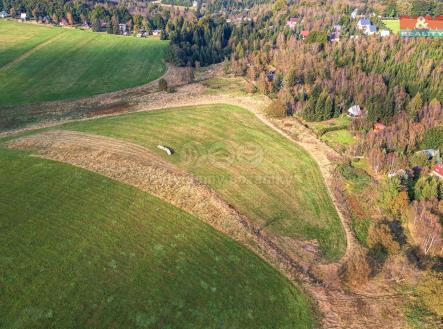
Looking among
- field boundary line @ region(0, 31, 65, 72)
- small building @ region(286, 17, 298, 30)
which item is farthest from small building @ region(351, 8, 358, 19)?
field boundary line @ region(0, 31, 65, 72)

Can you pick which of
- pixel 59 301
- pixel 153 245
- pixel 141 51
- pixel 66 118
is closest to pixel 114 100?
pixel 66 118

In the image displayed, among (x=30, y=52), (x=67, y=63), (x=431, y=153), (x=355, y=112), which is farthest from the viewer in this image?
(x=30, y=52)

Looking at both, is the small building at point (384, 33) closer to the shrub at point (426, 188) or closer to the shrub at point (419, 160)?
the shrub at point (419, 160)

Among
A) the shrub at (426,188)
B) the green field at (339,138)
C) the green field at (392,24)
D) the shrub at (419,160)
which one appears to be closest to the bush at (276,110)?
the green field at (339,138)

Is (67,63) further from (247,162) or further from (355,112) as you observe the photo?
(355,112)

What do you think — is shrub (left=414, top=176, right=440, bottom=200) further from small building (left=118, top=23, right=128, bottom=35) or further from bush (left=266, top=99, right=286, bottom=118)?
small building (left=118, top=23, right=128, bottom=35)

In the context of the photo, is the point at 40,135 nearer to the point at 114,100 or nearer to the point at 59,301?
the point at 114,100

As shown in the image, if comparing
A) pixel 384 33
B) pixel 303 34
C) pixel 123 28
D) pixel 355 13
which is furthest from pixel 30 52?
pixel 355 13
